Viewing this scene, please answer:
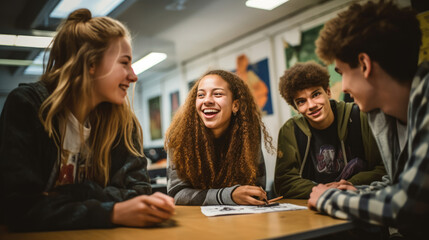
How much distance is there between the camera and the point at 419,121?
105 cm

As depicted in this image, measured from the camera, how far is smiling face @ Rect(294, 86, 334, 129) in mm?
2158

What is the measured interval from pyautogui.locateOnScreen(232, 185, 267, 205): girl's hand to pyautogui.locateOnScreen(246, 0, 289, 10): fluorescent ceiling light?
3220 millimetres

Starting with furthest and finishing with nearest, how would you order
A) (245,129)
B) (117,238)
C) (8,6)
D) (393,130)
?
(8,6), (245,129), (393,130), (117,238)

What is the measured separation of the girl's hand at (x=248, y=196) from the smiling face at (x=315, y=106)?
2.80ft

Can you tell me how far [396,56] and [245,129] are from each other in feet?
3.73

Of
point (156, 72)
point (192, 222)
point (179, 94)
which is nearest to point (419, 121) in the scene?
point (192, 222)

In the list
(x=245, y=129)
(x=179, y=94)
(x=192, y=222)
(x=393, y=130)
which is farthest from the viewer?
(x=179, y=94)

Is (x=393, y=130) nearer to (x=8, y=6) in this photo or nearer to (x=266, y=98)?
(x=266, y=98)

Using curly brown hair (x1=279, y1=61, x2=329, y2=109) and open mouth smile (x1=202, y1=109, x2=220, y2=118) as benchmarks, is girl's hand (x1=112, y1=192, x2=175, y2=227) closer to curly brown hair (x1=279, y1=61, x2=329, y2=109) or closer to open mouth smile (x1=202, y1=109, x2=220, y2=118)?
open mouth smile (x1=202, y1=109, x2=220, y2=118)

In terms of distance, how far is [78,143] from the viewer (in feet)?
4.51

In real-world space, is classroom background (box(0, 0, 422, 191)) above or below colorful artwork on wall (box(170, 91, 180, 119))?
above

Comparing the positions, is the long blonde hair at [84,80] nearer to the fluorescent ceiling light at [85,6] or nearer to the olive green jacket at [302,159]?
the olive green jacket at [302,159]

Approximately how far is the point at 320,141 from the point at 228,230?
1420 millimetres

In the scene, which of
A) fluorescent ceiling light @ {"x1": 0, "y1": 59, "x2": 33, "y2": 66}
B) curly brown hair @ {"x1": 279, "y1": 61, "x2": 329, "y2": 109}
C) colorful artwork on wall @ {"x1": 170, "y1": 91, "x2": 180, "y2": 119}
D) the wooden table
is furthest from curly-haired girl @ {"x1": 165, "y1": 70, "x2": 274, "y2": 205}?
colorful artwork on wall @ {"x1": 170, "y1": 91, "x2": 180, "y2": 119}
